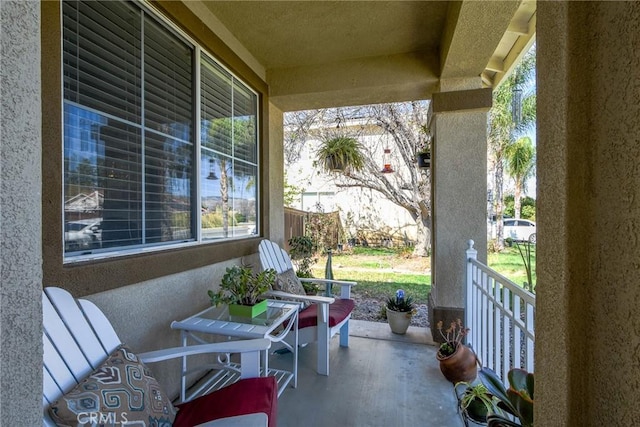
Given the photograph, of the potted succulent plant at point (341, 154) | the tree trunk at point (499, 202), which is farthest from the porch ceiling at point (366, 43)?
the tree trunk at point (499, 202)

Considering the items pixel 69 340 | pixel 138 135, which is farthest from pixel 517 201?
pixel 69 340

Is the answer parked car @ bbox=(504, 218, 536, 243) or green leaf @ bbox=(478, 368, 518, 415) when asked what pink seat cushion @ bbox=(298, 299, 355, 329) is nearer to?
green leaf @ bbox=(478, 368, 518, 415)

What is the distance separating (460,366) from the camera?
220 cm

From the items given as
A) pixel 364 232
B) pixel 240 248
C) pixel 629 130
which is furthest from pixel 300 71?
pixel 364 232

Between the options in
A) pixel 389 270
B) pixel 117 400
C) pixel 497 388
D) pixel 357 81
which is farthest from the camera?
pixel 389 270

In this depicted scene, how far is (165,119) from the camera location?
2.01m

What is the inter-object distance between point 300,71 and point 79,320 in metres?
2.95

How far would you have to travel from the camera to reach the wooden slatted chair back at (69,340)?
1.13 meters

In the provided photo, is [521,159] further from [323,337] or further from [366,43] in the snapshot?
[323,337]

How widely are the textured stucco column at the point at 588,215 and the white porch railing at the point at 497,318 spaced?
74cm

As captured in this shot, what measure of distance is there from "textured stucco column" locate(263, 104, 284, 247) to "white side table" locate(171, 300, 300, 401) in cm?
136

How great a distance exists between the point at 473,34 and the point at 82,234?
284cm

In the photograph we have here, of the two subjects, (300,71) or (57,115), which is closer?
(57,115)

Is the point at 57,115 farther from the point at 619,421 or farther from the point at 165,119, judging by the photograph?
the point at 619,421
